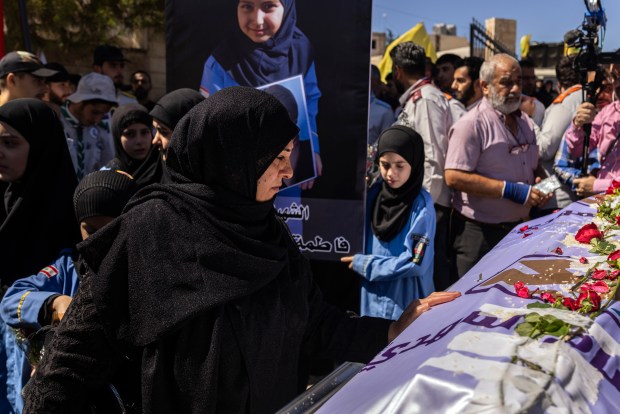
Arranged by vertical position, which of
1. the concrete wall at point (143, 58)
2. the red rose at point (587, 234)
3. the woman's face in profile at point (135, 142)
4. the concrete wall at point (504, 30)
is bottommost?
the red rose at point (587, 234)

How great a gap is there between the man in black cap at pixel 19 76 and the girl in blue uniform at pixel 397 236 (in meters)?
2.82

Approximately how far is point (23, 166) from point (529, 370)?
8.34 feet

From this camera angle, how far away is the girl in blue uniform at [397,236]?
137 inches

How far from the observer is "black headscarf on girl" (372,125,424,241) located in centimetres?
365

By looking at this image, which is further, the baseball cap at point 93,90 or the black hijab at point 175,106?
the baseball cap at point 93,90

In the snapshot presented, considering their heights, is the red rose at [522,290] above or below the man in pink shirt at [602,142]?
below

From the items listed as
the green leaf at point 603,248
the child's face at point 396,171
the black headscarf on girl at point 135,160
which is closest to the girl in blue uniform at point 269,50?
the child's face at point 396,171

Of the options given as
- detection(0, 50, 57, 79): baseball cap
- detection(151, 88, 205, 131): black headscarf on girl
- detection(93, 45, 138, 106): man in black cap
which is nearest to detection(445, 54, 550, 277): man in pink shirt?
detection(151, 88, 205, 131): black headscarf on girl

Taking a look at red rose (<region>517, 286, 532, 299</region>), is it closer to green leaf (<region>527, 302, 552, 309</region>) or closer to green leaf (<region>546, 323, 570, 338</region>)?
green leaf (<region>527, 302, 552, 309</region>)

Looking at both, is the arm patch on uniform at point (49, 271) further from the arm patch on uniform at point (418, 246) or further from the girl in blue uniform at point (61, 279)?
the arm patch on uniform at point (418, 246)

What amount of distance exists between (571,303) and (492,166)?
112 inches

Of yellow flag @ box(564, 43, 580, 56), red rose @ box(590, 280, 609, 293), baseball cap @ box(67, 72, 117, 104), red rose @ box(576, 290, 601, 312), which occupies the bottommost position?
red rose @ box(576, 290, 601, 312)

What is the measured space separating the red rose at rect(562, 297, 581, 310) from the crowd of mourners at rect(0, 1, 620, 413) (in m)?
0.41

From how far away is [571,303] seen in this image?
1.41m
